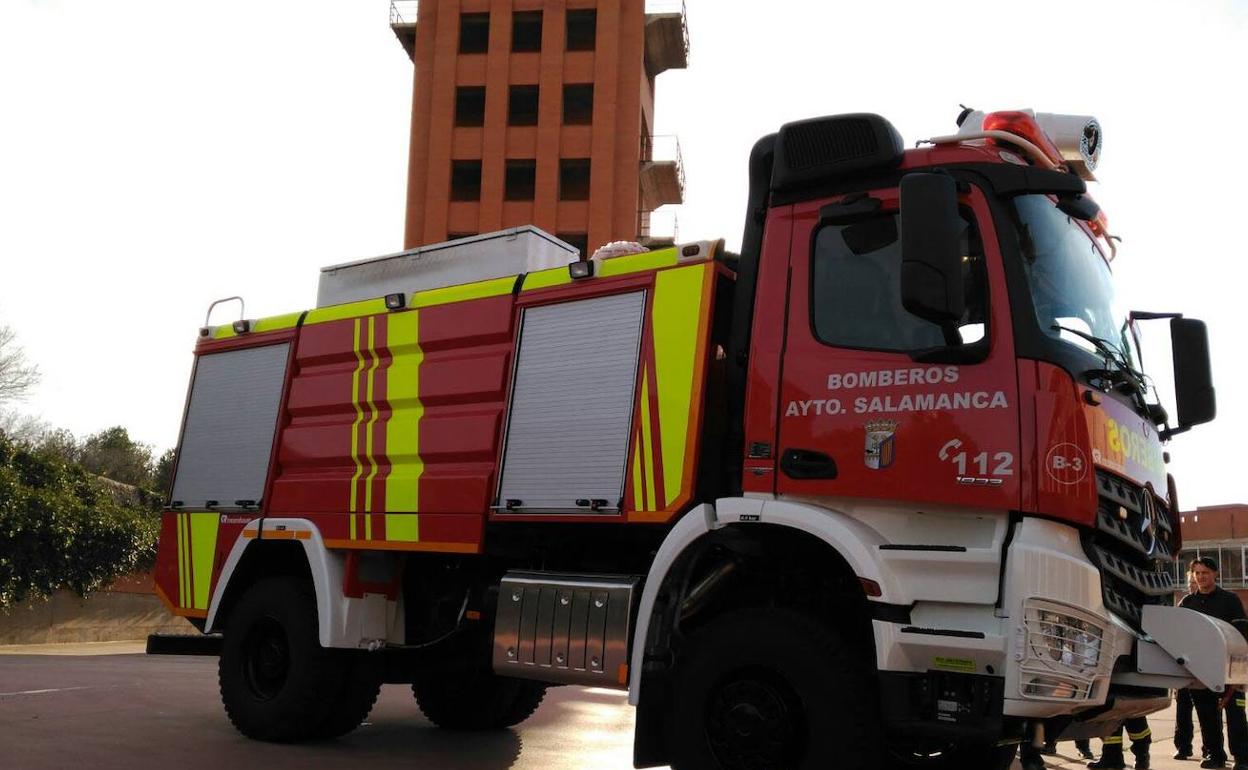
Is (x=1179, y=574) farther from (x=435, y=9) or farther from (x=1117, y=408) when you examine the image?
(x=435, y=9)

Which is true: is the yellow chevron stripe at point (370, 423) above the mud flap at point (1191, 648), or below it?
above

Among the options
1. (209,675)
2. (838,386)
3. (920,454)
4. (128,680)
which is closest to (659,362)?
(838,386)

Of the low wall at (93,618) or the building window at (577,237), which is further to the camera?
the building window at (577,237)

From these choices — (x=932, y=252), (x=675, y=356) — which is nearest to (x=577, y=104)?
(x=675, y=356)

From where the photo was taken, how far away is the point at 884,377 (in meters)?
4.98

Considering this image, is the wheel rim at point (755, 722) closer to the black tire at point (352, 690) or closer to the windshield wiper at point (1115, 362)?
the windshield wiper at point (1115, 362)

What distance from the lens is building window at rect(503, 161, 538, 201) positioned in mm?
36438

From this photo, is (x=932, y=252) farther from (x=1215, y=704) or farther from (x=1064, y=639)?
(x=1215, y=704)

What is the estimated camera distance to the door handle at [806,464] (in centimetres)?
505

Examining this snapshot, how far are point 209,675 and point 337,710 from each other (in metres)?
6.90

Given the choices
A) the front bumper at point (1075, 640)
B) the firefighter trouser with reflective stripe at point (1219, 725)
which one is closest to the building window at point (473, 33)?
the firefighter trouser with reflective stripe at point (1219, 725)

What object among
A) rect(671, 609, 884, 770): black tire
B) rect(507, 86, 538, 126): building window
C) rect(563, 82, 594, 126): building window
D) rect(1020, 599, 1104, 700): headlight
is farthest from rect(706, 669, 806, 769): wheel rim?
rect(507, 86, 538, 126): building window

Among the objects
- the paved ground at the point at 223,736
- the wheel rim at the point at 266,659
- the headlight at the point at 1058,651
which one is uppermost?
the headlight at the point at 1058,651

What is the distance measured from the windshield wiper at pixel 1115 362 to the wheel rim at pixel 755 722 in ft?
6.17
